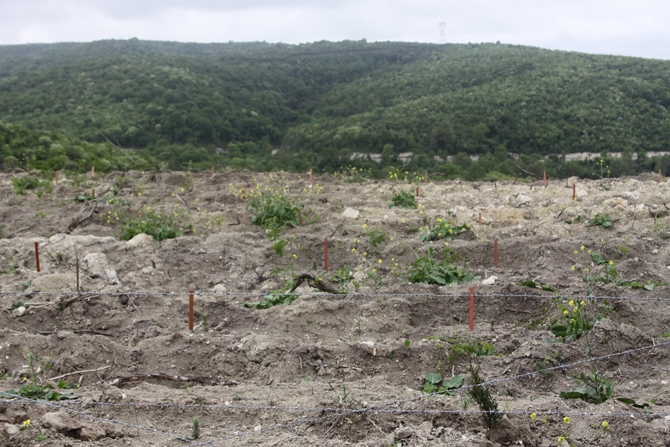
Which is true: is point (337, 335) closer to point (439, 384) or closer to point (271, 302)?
point (271, 302)

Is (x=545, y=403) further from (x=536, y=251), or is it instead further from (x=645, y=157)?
(x=645, y=157)

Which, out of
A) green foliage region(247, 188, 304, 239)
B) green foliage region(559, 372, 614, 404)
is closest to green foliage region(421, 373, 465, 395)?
green foliage region(559, 372, 614, 404)

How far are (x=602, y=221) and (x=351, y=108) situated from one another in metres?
44.5

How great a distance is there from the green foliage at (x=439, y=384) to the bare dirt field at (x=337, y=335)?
0.09 m

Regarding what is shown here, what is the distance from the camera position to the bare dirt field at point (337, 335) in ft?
12.4

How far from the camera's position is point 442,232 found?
28.8ft

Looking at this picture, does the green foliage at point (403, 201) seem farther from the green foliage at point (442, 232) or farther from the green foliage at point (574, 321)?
the green foliage at point (574, 321)

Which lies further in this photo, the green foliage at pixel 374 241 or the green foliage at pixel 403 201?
the green foliage at pixel 403 201

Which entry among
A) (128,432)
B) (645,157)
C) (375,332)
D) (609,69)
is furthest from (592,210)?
(609,69)

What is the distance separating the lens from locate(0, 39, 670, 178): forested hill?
1329 inches

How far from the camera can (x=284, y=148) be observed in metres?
42.0

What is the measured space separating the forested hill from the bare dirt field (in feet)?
58.9

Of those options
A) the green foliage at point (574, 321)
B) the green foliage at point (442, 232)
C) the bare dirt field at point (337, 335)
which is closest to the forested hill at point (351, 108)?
the green foliage at point (442, 232)

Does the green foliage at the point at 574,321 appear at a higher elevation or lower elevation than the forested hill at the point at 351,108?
lower
